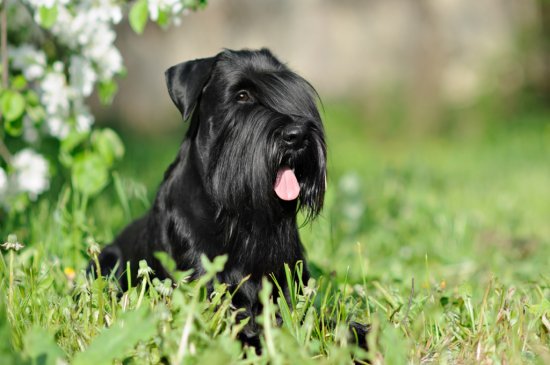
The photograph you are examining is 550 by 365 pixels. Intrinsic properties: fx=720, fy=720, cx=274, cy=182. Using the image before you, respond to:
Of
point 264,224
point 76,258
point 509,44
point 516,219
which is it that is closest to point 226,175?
point 264,224

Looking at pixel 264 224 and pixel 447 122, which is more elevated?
pixel 264 224

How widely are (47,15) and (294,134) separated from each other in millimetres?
1412

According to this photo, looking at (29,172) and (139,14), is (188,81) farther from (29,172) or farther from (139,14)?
(29,172)

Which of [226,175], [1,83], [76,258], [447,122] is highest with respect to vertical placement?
[1,83]

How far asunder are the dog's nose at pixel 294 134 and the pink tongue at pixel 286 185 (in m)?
0.14

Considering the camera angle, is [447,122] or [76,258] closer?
[76,258]

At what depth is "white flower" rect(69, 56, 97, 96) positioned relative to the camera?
3652 mm

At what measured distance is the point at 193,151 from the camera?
114 inches

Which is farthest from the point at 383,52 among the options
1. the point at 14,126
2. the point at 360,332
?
the point at 360,332

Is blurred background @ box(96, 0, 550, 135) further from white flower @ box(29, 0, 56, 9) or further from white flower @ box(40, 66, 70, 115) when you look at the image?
white flower @ box(29, 0, 56, 9)

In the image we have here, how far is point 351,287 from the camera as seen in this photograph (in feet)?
10.5

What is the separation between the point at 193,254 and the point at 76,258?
3.31 feet

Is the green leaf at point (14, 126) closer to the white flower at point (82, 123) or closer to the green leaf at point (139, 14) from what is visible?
the white flower at point (82, 123)

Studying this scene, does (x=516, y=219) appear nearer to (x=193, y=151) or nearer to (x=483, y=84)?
(x=193, y=151)
